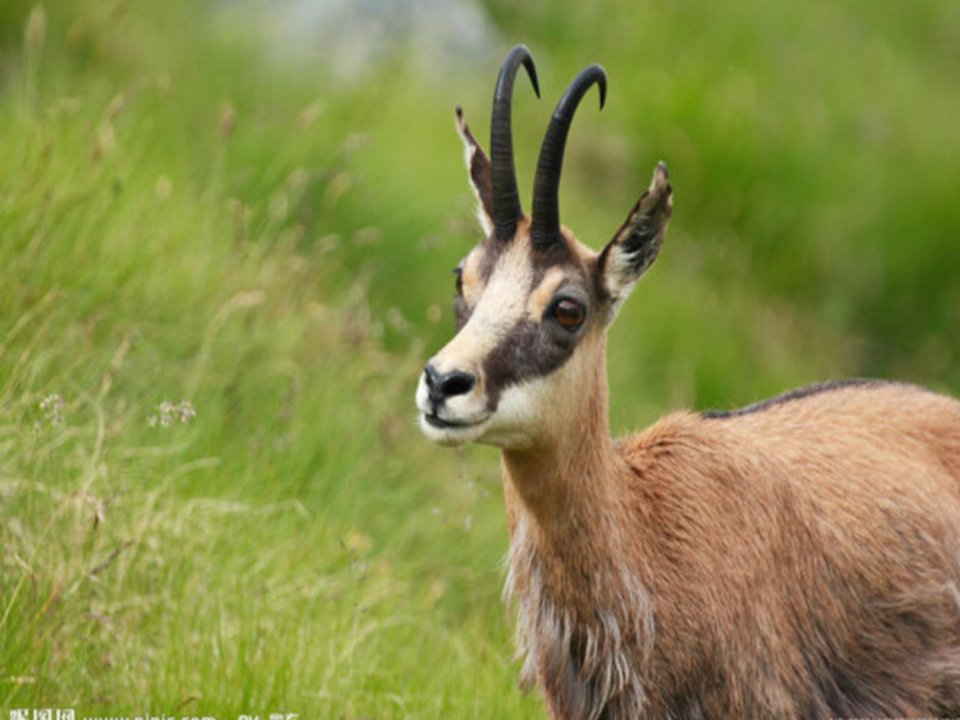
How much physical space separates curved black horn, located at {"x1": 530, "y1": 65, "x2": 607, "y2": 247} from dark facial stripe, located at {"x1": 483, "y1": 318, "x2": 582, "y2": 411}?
38cm

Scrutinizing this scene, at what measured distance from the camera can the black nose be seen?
5.61 metres

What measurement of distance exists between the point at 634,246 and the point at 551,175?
41cm

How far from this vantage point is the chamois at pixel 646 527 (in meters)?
6.05

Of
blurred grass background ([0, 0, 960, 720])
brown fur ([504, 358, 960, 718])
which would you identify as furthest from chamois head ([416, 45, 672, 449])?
blurred grass background ([0, 0, 960, 720])

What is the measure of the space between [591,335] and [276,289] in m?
3.83

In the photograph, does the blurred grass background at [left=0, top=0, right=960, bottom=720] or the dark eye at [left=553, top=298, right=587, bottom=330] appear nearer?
the dark eye at [left=553, top=298, right=587, bottom=330]

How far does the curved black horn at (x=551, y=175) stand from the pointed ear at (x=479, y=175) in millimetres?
455

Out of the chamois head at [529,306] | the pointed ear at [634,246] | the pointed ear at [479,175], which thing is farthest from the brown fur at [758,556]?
the pointed ear at [479,175]

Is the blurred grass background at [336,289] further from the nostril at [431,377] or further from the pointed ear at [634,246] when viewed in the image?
the pointed ear at [634,246]

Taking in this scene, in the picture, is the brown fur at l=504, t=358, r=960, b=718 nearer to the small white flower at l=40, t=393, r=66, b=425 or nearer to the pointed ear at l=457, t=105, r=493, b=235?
the pointed ear at l=457, t=105, r=493, b=235

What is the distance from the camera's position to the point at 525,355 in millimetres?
5941

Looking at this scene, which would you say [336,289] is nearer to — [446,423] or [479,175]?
[479,175]

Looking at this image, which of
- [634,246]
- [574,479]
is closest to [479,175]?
[634,246]

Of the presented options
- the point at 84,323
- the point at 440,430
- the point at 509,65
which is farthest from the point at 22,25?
the point at 440,430
